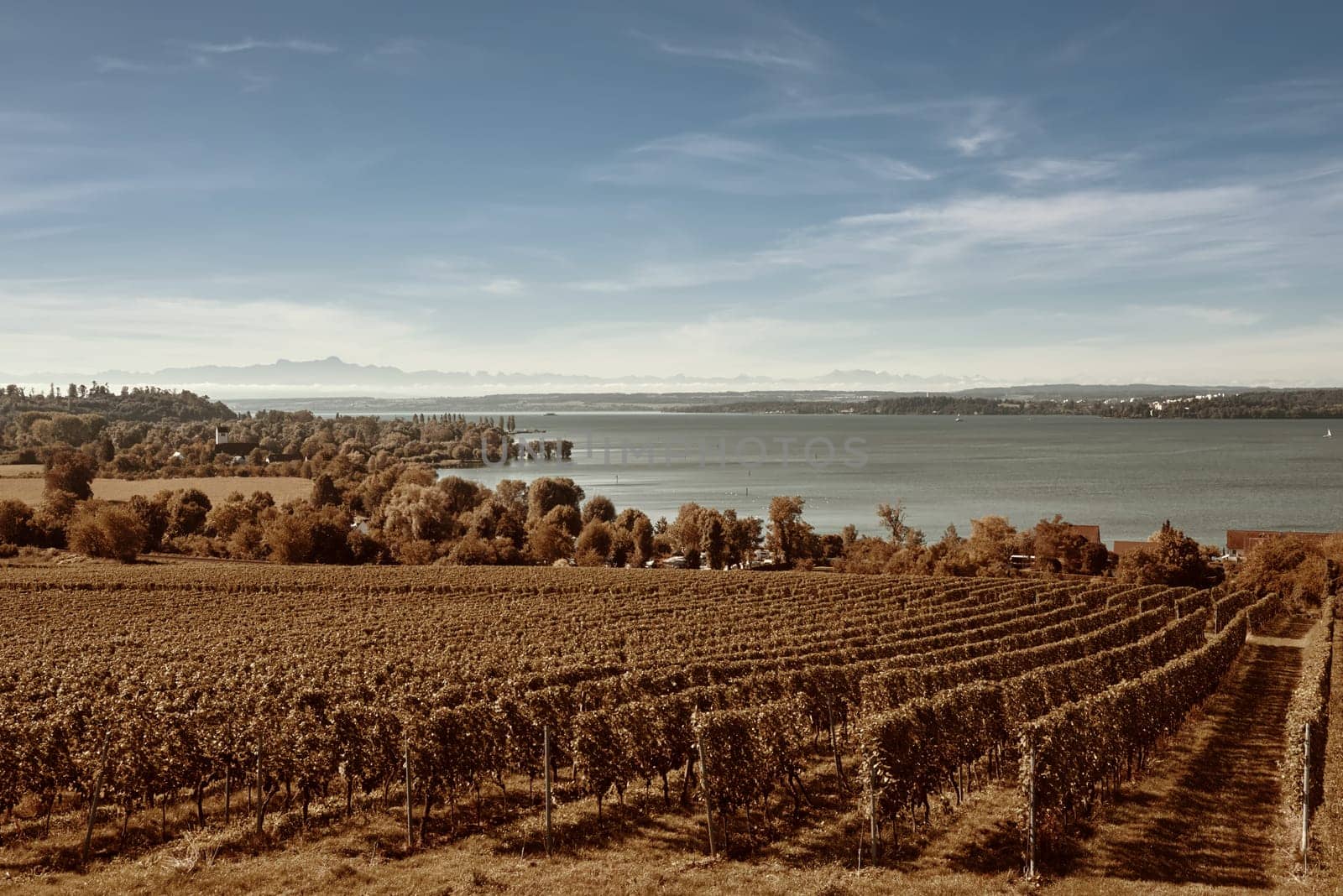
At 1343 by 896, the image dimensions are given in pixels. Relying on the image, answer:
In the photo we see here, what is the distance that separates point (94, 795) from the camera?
12.7 metres

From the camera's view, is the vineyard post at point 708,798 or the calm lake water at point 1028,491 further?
the calm lake water at point 1028,491

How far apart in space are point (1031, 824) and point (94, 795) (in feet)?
43.8

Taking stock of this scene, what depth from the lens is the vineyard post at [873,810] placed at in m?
12.2

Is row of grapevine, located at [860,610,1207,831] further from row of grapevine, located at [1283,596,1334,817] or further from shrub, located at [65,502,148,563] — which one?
shrub, located at [65,502,148,563]

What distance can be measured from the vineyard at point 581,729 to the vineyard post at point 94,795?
2.2 inches

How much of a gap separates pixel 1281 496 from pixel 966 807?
5618 inches

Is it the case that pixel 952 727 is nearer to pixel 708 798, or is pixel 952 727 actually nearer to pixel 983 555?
pixel 708 798

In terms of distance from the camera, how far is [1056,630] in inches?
1371

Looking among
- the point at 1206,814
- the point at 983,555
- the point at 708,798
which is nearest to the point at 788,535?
the point at 983,555

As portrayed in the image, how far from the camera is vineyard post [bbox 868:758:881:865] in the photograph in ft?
40.1

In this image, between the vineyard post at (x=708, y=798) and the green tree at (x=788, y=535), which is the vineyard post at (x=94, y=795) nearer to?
the vineyard post at (x=708, y=798)

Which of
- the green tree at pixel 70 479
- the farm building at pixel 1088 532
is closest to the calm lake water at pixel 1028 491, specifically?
the farm building at pixel 1088 532

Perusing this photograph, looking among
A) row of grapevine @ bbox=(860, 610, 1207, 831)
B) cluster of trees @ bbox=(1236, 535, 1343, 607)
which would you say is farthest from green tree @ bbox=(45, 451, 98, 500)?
cluster of trees @ bbox=(1236, 535, 1343, 607)

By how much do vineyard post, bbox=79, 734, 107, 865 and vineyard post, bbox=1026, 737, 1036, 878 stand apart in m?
13.1
